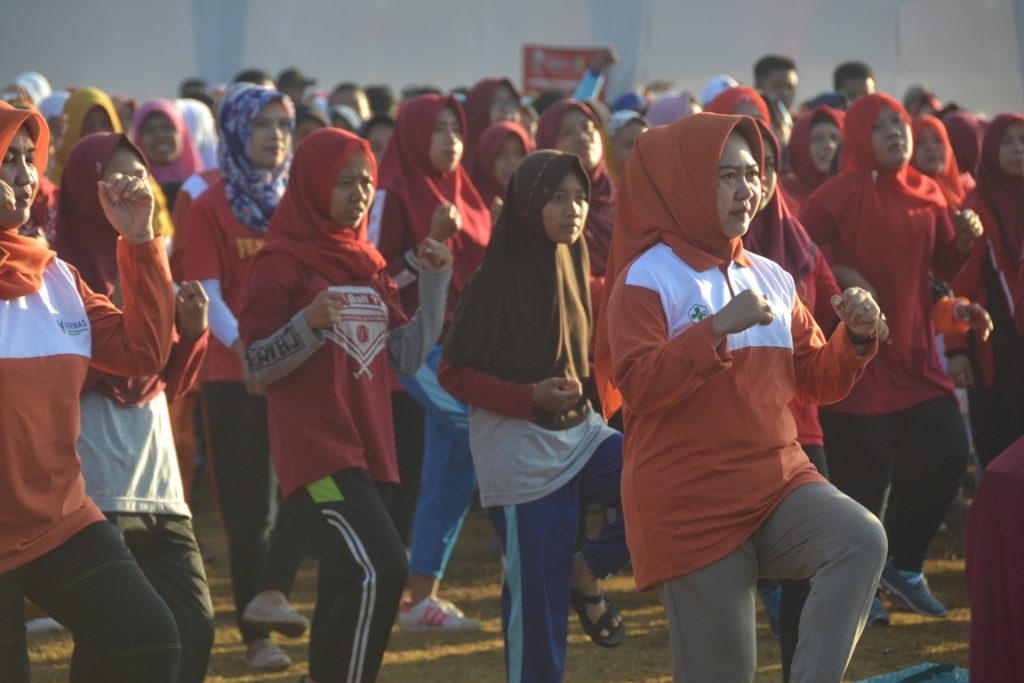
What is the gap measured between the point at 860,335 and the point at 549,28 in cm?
1345

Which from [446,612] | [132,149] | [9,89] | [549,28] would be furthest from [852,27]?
[132,149]

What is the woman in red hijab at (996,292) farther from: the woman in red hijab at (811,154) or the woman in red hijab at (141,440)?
the woman in red hijab at (141,440)

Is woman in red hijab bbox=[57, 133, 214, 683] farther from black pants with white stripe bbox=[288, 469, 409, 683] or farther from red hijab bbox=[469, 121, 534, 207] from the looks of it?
red hijab bbox=[469, 121, 534, 207]

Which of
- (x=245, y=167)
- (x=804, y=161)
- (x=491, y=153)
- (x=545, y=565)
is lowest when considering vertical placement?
(x=545, y=565)

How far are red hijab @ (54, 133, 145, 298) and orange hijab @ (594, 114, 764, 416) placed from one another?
1726 millimetres

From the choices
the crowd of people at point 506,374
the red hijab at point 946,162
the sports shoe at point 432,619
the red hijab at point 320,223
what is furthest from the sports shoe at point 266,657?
the red hijab at point 946,162

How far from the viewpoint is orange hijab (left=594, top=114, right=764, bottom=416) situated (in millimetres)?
4164

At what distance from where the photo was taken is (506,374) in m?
5.28

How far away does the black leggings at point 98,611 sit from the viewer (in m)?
3.91

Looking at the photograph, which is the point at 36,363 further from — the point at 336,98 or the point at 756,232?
the point at 336,98

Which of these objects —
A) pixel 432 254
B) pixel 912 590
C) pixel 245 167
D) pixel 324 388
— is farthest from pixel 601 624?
pixel 245 167

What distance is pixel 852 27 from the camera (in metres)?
15.5

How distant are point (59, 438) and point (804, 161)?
516 centimetres

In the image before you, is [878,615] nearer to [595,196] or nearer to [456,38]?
[595,196]
